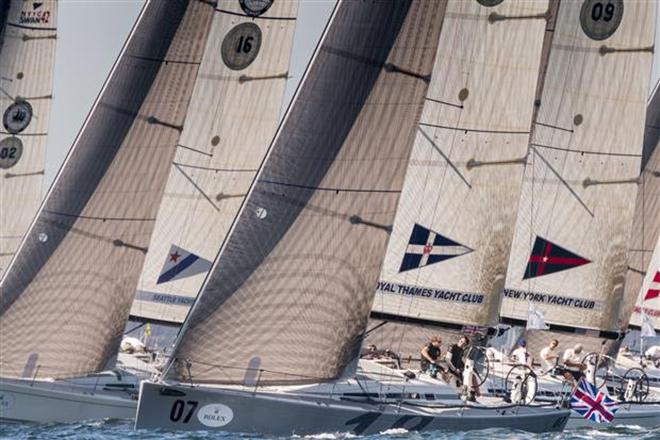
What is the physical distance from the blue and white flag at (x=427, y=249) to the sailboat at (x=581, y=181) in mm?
4703

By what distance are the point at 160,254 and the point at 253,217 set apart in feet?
31.8

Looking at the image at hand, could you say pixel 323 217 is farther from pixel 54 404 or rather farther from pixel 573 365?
pixel 573 365

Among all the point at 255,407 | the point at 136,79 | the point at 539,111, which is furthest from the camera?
the point at 539,111

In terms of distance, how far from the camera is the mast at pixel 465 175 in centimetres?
3438

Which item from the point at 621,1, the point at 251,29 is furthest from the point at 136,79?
the point at 621,1

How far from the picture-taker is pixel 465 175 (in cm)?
3497

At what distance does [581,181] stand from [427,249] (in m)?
6.09

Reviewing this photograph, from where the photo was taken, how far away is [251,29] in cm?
3909

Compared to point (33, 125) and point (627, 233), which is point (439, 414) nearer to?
point (627, 233)

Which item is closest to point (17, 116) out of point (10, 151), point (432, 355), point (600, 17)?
point (10, 151)

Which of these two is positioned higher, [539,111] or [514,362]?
[539,111]

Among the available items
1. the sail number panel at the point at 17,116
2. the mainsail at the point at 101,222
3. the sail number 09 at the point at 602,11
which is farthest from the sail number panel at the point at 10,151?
the sail number 09 at the point at 602,11

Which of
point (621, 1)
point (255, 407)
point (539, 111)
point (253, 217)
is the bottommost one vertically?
point (255, 407)

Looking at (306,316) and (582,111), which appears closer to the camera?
(306,316)
